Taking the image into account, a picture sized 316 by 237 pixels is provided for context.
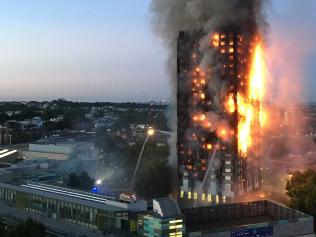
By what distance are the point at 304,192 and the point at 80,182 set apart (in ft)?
103

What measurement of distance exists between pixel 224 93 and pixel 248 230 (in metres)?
26.0

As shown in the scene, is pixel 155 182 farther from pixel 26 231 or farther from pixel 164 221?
pixel 164 221

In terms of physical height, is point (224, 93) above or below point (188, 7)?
below

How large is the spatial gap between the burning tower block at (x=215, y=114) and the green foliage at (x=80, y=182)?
1431 cm

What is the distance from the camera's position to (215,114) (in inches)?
2613

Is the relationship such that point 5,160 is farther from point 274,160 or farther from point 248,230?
point 248,230

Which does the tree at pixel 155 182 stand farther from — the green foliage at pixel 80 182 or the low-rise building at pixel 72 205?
the low-rise building at pixel 72 205

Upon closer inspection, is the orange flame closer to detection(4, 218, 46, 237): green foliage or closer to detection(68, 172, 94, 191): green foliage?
detection(68, 172, 94, 191): green foliage

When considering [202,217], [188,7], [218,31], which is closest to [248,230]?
[202,217]

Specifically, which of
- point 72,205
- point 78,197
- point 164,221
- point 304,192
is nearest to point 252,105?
point 304,192

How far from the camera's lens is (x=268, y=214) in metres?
50.3

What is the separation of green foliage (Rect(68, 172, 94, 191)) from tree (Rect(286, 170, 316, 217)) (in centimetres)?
2738

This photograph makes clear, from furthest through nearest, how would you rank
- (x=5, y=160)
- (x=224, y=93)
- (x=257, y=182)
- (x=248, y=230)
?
(x=5, y=160)
(x=257, y=182)
(x=224, y=93)
(x=248, y=230)

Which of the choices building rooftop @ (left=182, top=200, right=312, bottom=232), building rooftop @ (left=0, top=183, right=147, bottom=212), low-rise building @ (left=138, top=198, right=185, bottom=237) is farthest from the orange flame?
low-rise building @ (left=138, top=198, right=185, bottom=237)
